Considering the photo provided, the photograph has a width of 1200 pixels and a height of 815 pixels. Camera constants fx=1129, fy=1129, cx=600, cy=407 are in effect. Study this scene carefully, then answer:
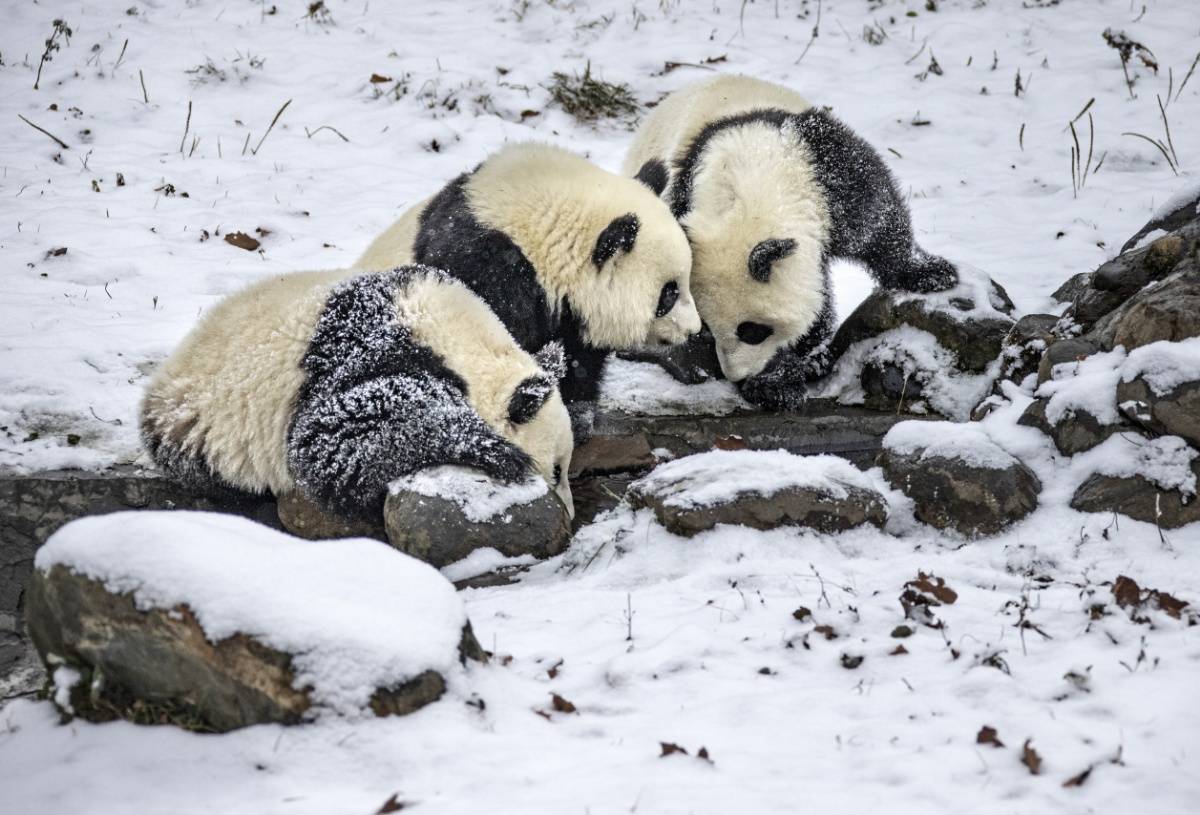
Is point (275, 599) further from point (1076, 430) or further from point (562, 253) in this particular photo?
point (1076, 430)

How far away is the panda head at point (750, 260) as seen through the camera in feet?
21.4

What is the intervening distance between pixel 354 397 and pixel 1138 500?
10.6ft

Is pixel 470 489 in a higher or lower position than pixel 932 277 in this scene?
lower

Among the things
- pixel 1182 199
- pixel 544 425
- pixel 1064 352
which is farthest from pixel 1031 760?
pixel 1182 199

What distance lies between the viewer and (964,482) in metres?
4.57

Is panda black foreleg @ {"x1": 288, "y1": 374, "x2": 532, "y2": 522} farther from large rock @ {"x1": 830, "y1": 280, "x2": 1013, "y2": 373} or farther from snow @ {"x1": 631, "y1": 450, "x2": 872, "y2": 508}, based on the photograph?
large rock @ {"x1": 830, "y1": 280, "x2": 1013, "y2": 373}

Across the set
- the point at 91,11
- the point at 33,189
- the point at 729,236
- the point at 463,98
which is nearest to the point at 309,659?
the point at 729,236

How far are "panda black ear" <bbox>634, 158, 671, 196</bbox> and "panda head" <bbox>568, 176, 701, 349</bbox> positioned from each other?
3.18 feet

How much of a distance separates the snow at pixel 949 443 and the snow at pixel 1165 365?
59 centimetres

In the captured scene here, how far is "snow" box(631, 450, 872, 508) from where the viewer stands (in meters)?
4.52

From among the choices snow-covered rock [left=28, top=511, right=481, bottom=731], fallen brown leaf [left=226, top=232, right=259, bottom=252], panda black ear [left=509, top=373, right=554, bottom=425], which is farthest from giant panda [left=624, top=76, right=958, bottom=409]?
snow-covered rock [left=28, top=511, right=481, bottom=731]

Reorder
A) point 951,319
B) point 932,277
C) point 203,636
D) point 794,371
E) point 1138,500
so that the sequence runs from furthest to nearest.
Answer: point 932,277
point 794,371
point 951,319
point 1138,500
point 203,636

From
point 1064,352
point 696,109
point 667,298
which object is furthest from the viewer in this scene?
point 696,109

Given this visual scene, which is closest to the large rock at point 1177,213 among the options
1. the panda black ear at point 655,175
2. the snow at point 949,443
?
the snow at point 949,443
